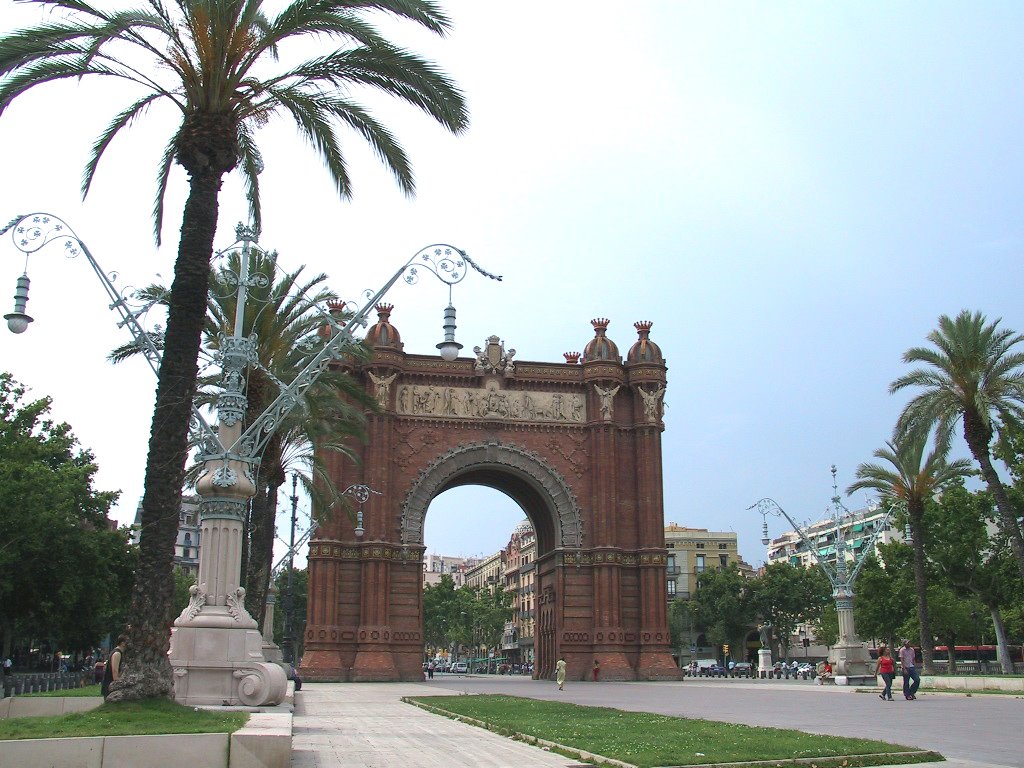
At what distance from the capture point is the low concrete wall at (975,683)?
26781 mm

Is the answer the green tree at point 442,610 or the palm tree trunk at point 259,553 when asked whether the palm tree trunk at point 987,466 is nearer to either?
the palm tree trunk at point 259,553

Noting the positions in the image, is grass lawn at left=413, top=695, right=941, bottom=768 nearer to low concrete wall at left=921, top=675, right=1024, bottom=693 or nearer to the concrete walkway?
the concrete walkway

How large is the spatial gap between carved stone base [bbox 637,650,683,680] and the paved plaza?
17.1 m

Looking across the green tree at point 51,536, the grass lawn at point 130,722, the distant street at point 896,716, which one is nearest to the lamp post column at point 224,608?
the grass lawn at point 130,722

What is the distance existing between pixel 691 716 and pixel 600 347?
30.0m

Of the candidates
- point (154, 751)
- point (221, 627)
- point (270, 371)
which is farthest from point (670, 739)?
point (270, 371)

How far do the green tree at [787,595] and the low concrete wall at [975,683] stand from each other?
142 feet

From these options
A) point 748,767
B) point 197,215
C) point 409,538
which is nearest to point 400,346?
point 409,538

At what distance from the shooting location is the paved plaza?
1105 centimetres

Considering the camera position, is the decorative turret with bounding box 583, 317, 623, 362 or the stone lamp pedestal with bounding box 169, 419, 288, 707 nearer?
the stone lamp pedestal with bounding box 169, 419, 288, 707

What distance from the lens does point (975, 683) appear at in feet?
93.8

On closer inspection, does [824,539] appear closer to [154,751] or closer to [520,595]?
[520,595]

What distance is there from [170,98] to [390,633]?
3115cm

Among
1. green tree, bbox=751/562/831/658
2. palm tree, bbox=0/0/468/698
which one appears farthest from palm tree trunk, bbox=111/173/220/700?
green tree, bbox=751/562/831/658
